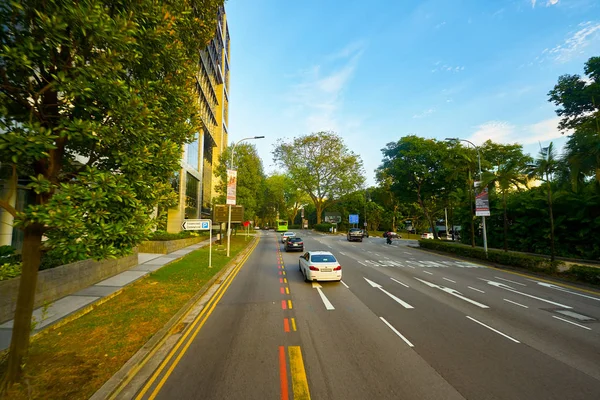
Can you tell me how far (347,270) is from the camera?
17.2m

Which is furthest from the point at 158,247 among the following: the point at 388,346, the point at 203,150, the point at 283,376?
the point at 203,150

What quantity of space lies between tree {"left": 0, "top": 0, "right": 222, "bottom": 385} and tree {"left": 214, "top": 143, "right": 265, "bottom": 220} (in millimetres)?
31184

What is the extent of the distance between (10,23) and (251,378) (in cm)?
732

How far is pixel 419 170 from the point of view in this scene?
33.1m

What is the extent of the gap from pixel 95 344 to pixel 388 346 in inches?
277

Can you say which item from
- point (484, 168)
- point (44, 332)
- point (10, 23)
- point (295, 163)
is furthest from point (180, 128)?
point (295, 163)

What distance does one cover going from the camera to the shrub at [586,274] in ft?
44.8

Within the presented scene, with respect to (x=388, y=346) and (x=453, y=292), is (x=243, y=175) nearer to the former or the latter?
(x=453, y=292)

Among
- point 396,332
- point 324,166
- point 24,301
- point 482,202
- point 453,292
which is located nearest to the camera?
point 24,301

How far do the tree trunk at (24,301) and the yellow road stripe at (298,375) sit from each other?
481 cm

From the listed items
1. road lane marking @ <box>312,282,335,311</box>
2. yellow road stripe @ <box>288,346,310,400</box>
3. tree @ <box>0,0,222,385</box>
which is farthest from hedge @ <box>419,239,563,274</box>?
tree @ <box>0,0,222,385</box>

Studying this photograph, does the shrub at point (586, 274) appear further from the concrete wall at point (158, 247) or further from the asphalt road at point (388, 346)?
the concrete wall at point (158, 247)

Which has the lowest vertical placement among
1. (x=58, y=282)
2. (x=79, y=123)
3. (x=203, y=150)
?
(x=58, y=282)

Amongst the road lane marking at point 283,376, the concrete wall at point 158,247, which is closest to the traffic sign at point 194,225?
the concrete wall at point 158,247
